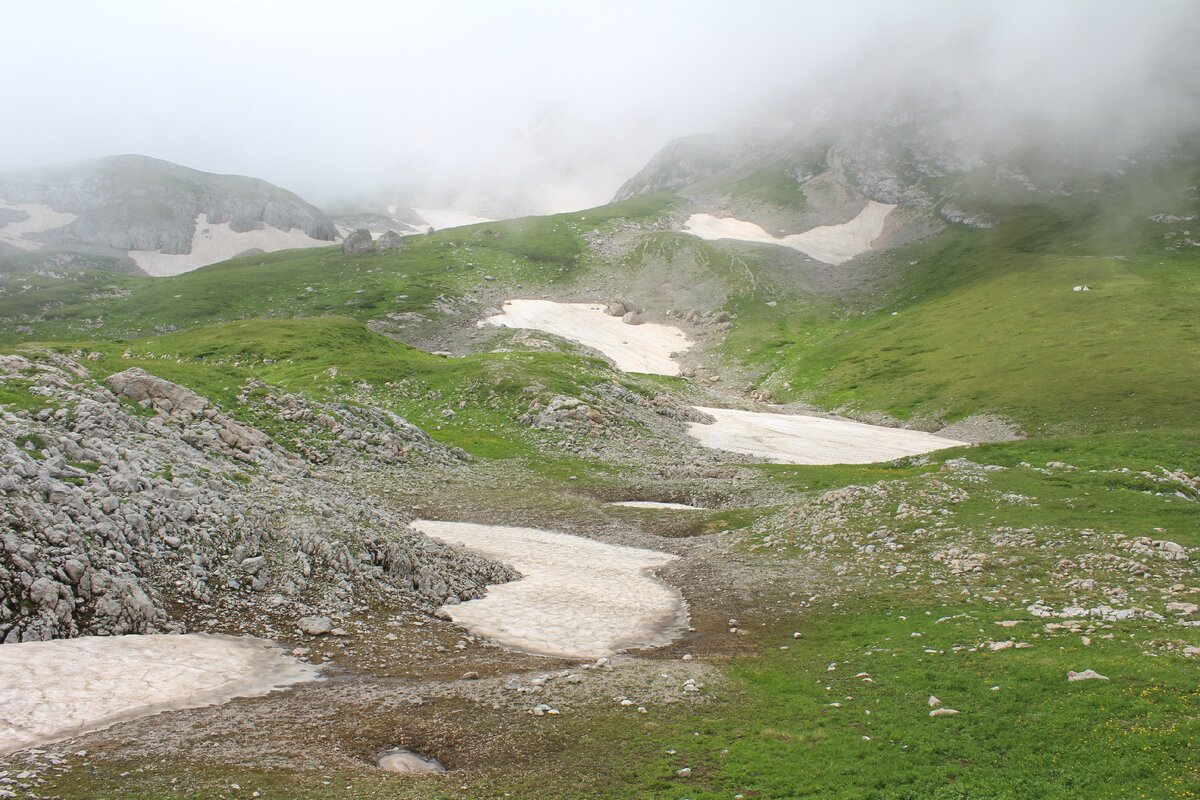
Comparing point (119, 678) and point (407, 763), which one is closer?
point (407, 763)

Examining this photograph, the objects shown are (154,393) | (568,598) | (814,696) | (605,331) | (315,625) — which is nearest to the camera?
(814,696)

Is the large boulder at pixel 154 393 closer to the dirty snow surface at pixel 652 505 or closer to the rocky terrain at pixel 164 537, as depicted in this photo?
the rocky terrain at pixel 164 537

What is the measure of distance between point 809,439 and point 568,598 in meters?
65.0

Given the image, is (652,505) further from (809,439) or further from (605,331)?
(605,331)

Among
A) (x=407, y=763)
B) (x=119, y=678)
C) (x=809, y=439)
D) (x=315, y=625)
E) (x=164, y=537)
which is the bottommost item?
(x=315, y=625)

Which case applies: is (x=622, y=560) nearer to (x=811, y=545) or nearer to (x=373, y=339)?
(x=811, y=545)

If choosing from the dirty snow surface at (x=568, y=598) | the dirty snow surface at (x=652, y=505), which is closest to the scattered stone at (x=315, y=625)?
the dirty snow surface at (x=568, y=598)

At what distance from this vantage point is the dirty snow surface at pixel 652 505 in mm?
52406

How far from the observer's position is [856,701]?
18.4 m

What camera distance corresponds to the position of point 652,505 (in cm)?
5375

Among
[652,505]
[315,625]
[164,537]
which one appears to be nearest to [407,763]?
[315,625]

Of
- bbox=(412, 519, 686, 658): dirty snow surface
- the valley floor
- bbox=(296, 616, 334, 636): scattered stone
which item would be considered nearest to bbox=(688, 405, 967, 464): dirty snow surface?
bbox=(412, 519, 686, 658): dirty snow surface

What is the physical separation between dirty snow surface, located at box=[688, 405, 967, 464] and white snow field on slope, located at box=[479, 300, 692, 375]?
4355cm

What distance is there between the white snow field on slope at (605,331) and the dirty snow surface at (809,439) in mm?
43552
